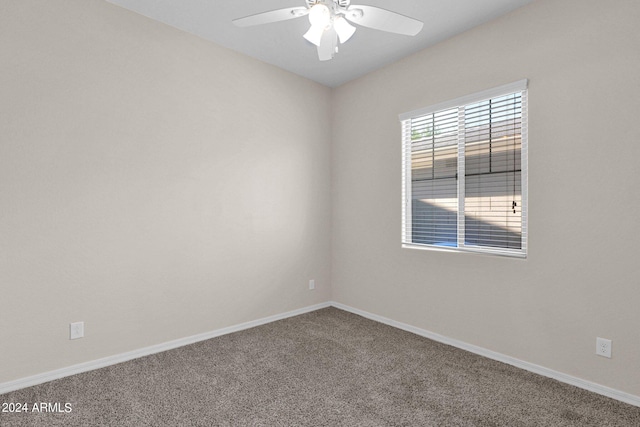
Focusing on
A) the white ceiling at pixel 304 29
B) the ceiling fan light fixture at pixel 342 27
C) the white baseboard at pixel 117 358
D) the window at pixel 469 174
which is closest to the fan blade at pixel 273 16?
the ceiling fan light fixture at pixel 342 27

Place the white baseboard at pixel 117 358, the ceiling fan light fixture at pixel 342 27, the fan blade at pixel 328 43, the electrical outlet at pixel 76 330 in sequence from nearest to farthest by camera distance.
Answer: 1. the ceiling fan light fixture at pixel 342 27
2. the fan blade at pixel 328 43
3. the white baseboard at pixel 117 358
4. the electrical outlet at pixel 76 330

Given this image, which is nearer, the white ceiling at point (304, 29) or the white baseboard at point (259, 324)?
the white baseboard at point (259, 324)

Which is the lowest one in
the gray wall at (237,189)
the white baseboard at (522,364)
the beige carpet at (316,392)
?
the beige carpet at (316,392)

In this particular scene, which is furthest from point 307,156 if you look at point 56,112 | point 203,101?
point 56,112

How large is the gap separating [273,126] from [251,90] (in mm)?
422

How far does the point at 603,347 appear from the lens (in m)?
2.13

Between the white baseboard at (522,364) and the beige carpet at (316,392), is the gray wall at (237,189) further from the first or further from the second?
the beige carpet at (316,392)

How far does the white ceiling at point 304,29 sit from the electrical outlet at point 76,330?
242 cm

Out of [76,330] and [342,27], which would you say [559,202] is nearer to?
[342,27]

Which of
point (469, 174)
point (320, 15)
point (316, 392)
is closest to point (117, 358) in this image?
point (316, 392)

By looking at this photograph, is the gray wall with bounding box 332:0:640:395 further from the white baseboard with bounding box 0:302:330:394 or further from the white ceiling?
the white baseboard with bounding box 0:302:330:394

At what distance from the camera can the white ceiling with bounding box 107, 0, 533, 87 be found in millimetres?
2449

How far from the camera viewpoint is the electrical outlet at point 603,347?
2105 mm

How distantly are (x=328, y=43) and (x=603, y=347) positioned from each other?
2630 mm
